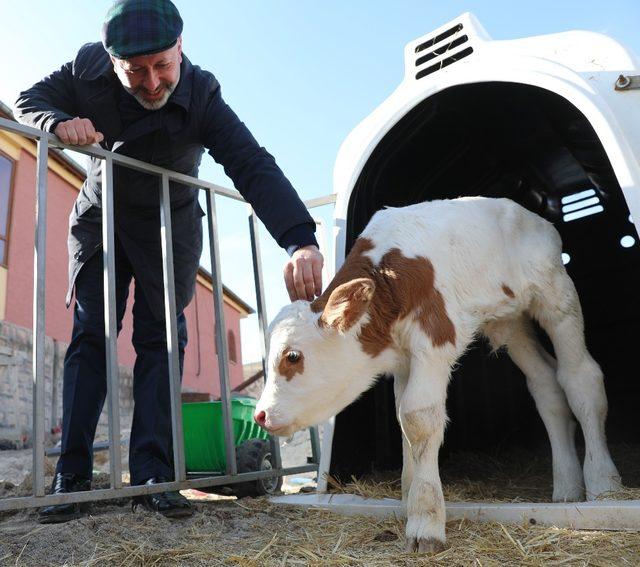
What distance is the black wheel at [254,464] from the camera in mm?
3797

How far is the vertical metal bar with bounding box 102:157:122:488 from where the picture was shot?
112 inches

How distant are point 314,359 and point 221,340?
1.21 metres

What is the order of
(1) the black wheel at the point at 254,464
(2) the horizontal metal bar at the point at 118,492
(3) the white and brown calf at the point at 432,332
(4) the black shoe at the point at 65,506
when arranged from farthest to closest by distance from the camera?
(1) the black wheel at the point at 254,464
(4) the black shoe at the point at 65,506
(3) the white and brown calf at the point at 432,332
(2) the horizontal metal bar at the point at 118,492

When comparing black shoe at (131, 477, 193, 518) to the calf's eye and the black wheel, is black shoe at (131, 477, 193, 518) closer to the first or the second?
the black wheel

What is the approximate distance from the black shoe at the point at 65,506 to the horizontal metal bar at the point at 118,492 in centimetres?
7

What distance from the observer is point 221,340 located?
3703 millimetres

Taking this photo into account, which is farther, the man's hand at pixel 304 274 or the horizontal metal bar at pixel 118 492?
the man's hand at pixel 304 274

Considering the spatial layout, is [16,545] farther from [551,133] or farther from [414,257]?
[551,133]

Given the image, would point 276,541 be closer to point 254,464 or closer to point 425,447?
point 425,447

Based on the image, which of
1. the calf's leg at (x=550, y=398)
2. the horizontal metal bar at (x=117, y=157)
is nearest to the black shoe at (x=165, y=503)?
the horizontal metal bar at (x=117, y=157)

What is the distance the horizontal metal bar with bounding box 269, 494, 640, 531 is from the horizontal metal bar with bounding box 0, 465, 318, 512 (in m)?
0.66

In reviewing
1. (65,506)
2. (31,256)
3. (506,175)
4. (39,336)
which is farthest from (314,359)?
(31,256)

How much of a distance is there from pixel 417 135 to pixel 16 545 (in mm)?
2908

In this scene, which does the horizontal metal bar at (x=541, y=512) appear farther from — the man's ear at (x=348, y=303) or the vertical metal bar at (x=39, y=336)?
the vertical metal bar at (x=39, y=336)
